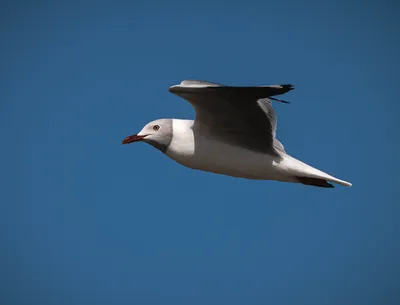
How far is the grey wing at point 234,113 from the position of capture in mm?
7332

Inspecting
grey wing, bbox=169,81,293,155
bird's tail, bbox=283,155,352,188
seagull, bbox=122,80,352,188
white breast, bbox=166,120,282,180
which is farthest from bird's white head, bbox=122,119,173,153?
bird's tail, bbox=283,155,352,188

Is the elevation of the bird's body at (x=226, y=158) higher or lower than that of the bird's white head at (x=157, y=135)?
lower

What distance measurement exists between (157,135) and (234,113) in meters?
1.06

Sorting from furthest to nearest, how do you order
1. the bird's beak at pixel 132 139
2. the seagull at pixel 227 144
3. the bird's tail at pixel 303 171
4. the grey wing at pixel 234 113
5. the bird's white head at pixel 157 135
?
the bird's beak at pixel 132 139, the bird's white head at pixel 157 135, the bird's tail at pixel 303 171, the seagull at pixel 227 144, the grey wing at pixel 234 113

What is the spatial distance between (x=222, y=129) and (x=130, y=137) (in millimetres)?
1228

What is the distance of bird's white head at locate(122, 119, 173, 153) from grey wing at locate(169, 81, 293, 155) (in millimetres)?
394

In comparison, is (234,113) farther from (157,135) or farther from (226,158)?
(157,135)

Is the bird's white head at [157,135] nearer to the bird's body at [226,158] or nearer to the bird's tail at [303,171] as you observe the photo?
the bird's body at [226,158]

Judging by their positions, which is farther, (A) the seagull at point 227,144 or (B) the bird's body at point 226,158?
(B) the bird's body at point 226,158

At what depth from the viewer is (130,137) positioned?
27.9ft

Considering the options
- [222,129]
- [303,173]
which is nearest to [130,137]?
[222,129]

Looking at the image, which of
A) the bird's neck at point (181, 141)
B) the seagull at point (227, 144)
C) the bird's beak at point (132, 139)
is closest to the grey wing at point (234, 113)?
the seagull at point (227, 144)

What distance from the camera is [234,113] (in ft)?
25.7

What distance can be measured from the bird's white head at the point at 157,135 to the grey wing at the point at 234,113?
15.5 inches
